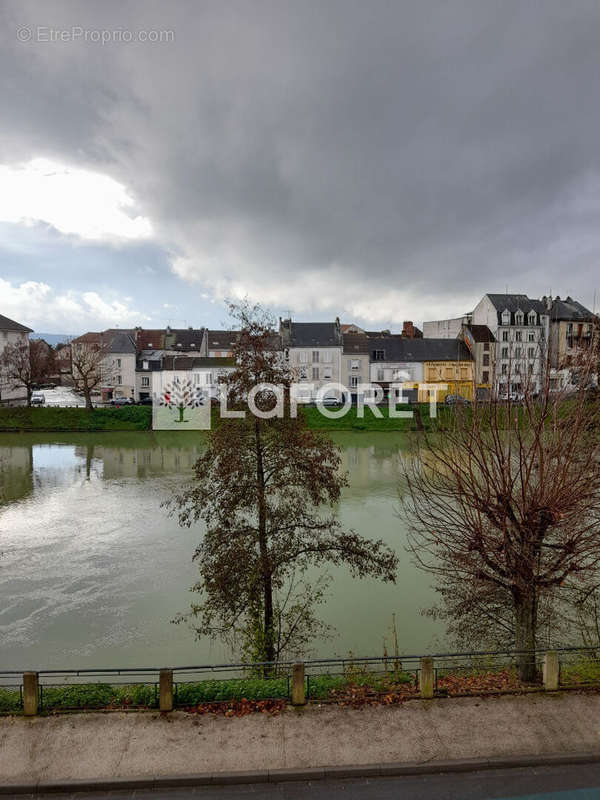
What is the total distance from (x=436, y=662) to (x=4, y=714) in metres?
7.93

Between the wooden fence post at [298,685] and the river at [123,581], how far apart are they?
358cm

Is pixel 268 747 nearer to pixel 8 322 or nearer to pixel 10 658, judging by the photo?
pixel 10 658

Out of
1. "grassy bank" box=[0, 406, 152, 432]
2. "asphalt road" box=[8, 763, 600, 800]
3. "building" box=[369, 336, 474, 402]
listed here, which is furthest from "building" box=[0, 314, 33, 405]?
"asphalt road" box=[8, 763, 600, 800]

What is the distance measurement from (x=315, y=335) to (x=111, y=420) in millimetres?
22503

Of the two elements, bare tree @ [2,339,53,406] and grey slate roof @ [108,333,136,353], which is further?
grey slate roof @ [108,333,136,353]

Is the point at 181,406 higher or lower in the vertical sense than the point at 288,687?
higher

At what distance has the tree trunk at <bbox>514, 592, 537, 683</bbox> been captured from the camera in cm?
880

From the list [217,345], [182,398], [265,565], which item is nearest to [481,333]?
[217,345]

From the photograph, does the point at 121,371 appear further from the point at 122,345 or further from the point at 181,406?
the point at 181,406

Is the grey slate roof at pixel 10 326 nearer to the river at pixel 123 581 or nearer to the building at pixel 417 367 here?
the river at pixel 123 581

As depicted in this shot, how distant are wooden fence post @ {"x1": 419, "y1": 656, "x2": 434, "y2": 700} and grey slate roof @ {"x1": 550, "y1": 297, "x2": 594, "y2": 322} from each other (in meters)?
52.5

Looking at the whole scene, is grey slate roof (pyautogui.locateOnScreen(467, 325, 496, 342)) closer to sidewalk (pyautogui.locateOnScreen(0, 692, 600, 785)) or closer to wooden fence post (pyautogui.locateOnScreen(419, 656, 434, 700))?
sidewalk (pyautogui.locateOnScreen(0, 692, 600, 785))

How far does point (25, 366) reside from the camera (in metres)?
51.4

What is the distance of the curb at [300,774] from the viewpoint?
6.36 m
